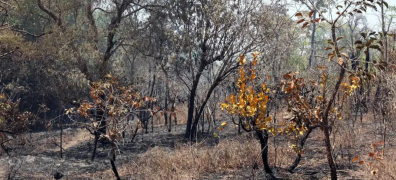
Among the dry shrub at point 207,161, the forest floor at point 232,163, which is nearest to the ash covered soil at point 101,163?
the forest floor at point 232,163

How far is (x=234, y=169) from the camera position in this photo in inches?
297

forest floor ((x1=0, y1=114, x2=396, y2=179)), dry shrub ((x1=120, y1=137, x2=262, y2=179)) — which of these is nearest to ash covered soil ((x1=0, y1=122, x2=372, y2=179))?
forest floor ((x1=0, y1=114, x2=396, y2=179))

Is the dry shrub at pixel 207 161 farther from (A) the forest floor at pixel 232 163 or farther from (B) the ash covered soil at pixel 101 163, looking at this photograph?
(B) the ash covered soil at pixel 101 163

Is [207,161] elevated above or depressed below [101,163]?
above

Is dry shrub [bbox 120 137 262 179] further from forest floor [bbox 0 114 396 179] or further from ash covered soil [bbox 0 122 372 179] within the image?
ash covered soil [bbox 0 122 372 179]

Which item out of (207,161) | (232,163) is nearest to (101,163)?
(207,161)

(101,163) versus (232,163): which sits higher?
(232,163)

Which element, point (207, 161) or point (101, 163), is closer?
point (207, 161)

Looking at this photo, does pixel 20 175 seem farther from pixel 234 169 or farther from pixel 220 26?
pixel 220 26

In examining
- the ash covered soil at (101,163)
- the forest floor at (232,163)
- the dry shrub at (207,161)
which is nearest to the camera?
the forest floor at (232,163)

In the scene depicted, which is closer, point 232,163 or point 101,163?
point 232,163

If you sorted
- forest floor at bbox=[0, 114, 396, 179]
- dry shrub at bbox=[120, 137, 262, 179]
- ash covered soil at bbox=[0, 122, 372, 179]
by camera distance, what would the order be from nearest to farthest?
forest floor at bbox=[0, 114, 396, 179], ash covered soil at bbox=[0, 122, 372, 179], dry shrub at bbox=[120, 137, 262, 179]

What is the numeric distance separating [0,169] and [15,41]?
10.5ft

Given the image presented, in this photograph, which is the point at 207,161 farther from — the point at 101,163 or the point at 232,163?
the point at 101,163
